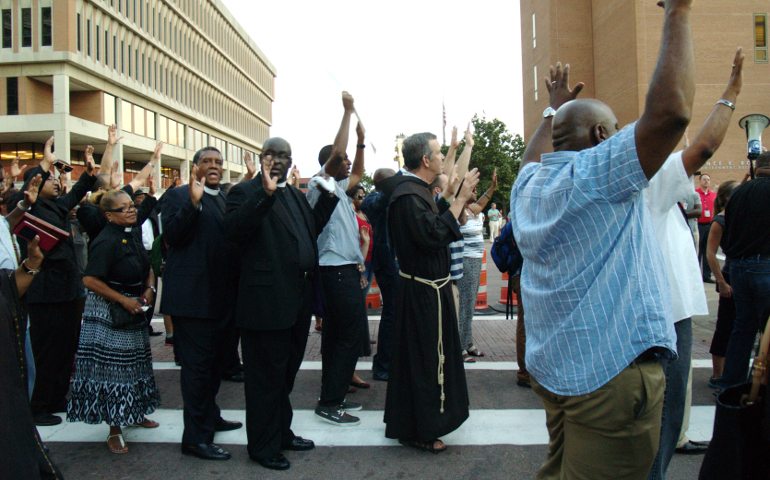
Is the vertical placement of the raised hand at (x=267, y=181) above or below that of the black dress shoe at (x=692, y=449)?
above

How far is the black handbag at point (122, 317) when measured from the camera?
384cm

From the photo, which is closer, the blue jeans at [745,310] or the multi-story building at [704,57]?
the blue jeans at [745,310]

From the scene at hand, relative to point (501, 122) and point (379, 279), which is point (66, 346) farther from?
point (501, 122)

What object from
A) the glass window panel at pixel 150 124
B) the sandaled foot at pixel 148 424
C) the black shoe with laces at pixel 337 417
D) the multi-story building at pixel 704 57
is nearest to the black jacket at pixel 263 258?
the black shoe with laces at pixel 337 417

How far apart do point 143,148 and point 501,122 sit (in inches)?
1166

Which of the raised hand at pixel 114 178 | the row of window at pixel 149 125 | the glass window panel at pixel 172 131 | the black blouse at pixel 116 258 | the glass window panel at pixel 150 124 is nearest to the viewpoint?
the black blouse at pixel 116 258

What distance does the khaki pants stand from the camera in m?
1.69

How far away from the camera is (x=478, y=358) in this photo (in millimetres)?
6090

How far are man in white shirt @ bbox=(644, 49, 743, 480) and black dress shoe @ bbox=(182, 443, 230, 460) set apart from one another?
2.73 m

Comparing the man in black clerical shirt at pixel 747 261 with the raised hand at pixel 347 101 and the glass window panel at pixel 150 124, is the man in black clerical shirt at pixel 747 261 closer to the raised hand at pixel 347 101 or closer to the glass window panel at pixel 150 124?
the raised hand at pixel 347 101

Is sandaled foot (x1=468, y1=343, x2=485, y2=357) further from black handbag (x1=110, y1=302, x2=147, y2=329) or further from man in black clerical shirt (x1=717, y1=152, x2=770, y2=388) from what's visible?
black handbag (x1=110, y1=302, x2=147, y2=329)

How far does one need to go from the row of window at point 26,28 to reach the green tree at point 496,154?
27.6 meters

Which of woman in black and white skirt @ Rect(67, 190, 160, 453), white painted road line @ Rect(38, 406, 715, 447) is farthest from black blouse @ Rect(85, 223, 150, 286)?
white painted road line @ Rect(38, 406, 715, 447)

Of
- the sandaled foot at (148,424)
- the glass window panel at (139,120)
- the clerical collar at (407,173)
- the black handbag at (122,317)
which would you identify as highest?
the glass window panel at (139,120)
